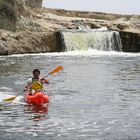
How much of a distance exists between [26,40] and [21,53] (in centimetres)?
117

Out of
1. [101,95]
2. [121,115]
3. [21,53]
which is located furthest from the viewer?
[21,53]

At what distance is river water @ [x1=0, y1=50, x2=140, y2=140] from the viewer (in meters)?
13.2

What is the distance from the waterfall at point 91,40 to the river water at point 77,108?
15361 mm

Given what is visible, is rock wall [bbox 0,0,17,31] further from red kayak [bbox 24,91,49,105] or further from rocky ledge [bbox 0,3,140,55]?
red kayak [bbox 24,91,49,105]

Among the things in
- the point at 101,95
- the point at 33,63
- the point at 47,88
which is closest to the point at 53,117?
the point at 101,95

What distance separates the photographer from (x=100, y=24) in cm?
4997

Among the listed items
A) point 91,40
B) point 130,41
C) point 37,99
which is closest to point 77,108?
point 37,99

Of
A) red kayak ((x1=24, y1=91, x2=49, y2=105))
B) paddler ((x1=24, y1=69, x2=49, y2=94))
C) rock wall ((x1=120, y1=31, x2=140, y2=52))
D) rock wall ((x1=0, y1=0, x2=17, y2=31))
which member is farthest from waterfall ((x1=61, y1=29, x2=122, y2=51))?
red kayak ((x1=24, y1=91, x2=49, y2=105))

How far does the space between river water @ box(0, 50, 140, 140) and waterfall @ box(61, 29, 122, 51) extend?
15.4 m

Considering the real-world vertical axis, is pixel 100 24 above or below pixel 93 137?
above

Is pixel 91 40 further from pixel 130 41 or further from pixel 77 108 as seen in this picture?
pixel 77 108

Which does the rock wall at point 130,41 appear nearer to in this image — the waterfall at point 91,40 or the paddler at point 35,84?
the waterfall at point 91,40

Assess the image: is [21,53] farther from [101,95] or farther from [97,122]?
[97,122]

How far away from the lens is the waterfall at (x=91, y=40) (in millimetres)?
44431
